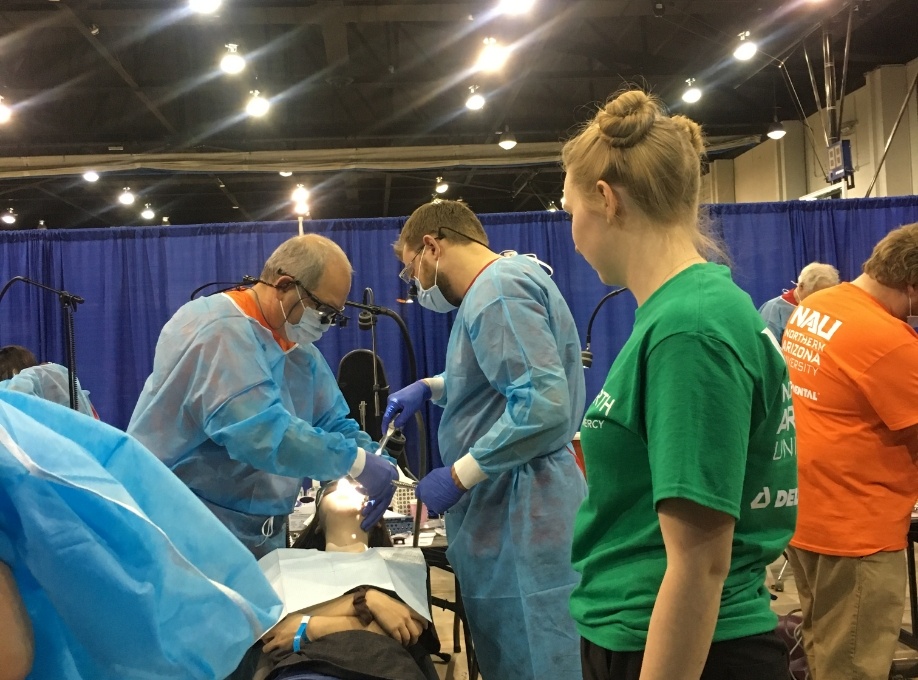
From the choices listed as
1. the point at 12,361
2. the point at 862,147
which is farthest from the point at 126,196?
the point at 862,147

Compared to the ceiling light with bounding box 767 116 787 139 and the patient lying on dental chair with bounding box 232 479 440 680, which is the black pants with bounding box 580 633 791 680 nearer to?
the patient lying on dental chair with bounding box 232 479 440 680

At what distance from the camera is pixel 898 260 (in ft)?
5.97

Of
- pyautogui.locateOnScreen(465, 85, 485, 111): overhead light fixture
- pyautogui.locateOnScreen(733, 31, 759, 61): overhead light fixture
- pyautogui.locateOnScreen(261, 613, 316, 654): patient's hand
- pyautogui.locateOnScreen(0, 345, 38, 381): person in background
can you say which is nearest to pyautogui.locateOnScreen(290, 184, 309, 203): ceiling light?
pyautogui.locateOnScreen(465, 85, 485, 111): overhead light fixture

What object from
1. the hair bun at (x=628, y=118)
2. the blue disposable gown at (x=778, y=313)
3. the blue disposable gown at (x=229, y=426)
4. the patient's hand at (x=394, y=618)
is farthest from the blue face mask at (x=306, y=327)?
the blue disposable gown at (x=778, y=313)

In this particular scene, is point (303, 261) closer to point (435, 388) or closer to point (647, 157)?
point (435, 388)

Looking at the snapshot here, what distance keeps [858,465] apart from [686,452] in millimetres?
1442

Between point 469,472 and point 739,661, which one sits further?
point 469,472

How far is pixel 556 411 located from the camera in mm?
1676

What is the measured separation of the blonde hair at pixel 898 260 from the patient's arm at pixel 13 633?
2035mm

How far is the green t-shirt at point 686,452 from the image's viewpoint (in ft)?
2.47

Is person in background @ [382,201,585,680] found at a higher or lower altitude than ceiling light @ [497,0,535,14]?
lower

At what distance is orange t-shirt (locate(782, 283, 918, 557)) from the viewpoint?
1.77 metres

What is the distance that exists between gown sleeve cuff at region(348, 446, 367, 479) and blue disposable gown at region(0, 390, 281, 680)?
1190 millimetres

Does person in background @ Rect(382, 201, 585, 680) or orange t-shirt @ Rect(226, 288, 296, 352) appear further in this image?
orange t-shirt @ Rect(226, 288, 296, 352)
